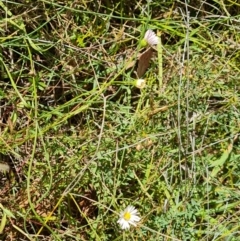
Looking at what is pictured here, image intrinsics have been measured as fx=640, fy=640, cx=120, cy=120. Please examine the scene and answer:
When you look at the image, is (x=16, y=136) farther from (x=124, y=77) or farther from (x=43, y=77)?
(x=124, y=77)

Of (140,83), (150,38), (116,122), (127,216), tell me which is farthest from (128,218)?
(150,38)

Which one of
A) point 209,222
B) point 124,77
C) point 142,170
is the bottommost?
point 209,222

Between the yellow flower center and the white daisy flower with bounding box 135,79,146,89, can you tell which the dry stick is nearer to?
the white daisy flower with bounding box 135,79,146,89

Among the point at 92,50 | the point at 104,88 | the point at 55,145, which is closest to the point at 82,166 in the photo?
the point at 55,145

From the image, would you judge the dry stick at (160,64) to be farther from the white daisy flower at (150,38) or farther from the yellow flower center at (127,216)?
the yellow flower center at (127,216)

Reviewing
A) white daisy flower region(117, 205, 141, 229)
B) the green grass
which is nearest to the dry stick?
the green grass

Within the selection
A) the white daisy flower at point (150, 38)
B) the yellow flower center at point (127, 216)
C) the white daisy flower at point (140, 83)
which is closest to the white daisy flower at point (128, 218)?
the yellow flower center at point (127, 216)
